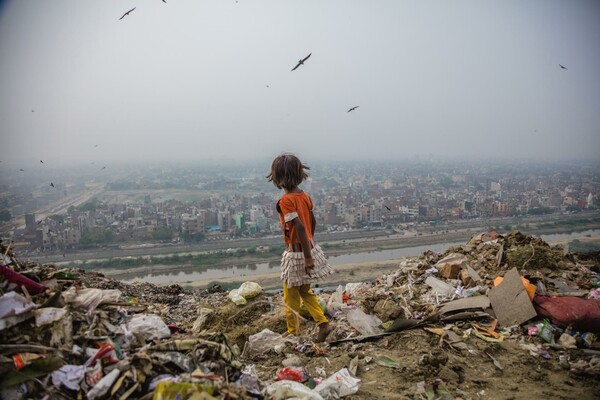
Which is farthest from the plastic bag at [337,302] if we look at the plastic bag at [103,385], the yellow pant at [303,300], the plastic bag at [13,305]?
the plastic bag at [13,305]

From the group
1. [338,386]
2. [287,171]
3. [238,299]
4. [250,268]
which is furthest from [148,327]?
[250,268]

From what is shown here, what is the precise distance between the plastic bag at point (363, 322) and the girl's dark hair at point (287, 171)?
4.70ft

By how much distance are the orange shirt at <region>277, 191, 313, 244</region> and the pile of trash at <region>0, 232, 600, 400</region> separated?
91 centimetres

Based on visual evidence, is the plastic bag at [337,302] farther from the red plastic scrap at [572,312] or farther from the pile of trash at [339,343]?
the red plastic scrap at [572,312]

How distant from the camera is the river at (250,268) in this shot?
13.1m

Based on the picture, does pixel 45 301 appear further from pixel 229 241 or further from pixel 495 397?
pixel 229 241

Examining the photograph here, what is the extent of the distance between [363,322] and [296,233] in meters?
1.15

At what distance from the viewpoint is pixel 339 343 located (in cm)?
296

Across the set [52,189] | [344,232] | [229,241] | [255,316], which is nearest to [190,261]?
[229,241]

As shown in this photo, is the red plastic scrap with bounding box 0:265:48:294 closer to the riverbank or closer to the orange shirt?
the orange shirt

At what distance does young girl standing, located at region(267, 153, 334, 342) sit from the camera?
2.82 metres

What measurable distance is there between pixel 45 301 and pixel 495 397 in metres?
2.82

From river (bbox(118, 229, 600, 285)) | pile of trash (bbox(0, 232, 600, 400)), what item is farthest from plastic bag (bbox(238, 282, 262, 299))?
river (bbox(118, 229, 600, 285))

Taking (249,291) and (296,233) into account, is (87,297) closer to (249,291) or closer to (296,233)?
(296,233)
